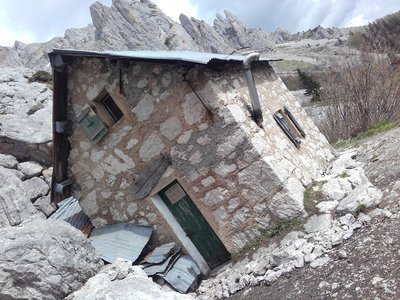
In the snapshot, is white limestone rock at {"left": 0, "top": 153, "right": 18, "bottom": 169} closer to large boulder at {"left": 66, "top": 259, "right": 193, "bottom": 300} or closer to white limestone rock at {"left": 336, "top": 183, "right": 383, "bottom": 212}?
large boulder at {"left": 66, "top": 259, "right": 193, "bottom": 300}

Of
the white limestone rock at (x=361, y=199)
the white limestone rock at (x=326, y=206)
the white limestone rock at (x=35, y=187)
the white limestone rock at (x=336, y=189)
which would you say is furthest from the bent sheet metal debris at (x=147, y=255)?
the white limestone rock at (x=35, y=187)

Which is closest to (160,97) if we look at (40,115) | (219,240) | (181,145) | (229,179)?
(181,145)

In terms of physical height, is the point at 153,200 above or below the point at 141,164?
below

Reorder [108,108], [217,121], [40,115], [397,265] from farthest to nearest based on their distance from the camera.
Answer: [40,115]
[108,108]
[217,121]
[397,265]

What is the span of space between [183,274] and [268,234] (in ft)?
5.99

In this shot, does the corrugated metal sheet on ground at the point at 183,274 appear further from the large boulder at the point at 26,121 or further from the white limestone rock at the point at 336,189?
the large boulder at the point at 26,121

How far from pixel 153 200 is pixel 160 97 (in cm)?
215

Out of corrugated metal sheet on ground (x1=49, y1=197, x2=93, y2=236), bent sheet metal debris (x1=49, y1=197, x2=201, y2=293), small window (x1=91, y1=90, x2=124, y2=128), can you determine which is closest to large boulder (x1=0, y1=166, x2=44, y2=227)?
corrugated metal sheet on ground (x1=49, y1=197, x2=93, y2=236)

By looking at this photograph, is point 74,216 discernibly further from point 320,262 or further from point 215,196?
point 320,262

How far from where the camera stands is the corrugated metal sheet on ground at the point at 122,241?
7947mm

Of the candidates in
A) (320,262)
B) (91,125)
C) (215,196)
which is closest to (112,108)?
(91,125)

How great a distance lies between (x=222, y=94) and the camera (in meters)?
7.20

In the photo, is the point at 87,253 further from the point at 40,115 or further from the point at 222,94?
the point at 40,115

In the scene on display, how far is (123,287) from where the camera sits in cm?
564
